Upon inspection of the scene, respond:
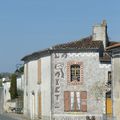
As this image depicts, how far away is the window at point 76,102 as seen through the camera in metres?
51.7

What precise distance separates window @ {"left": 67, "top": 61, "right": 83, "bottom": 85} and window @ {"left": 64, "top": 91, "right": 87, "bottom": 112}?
1.16 metres

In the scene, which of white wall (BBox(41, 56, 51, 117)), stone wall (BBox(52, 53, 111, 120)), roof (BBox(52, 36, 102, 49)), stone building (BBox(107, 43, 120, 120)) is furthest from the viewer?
white wall (BBox(41, 56, 51, 117))

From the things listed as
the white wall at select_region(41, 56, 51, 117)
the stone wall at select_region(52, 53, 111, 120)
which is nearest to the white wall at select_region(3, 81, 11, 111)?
the white wall at select_region(41, 56, 51, 117)

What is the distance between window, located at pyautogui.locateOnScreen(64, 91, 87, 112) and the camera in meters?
51.7

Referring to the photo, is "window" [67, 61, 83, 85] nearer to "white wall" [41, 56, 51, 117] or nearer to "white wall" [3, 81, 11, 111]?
"white wall" [41, 56, 51, 117]

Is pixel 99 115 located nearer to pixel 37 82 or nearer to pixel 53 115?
pixel 53 115

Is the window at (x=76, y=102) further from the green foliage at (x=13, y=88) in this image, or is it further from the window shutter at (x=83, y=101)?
the green foliage at (x=13, y=88)

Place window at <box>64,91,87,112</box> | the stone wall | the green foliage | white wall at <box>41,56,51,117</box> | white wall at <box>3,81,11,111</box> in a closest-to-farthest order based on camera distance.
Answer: window at <box>64,91,87,112</box> → the stone wall → white wall at <box>41,56,51,117</box> → the green foliage → white wall at <box>3,81,11,111</box>

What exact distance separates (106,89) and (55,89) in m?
4.93

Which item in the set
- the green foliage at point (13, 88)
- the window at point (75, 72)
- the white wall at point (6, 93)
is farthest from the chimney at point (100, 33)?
the white wall at point (6, 93)

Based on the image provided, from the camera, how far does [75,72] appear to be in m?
51.9

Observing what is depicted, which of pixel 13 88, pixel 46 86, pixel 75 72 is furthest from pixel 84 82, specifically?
pixel 13 88

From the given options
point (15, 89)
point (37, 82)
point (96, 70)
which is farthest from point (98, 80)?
point (15, 89)

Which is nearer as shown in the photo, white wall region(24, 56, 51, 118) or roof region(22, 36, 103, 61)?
roof region(22, 36, 103, 61)
